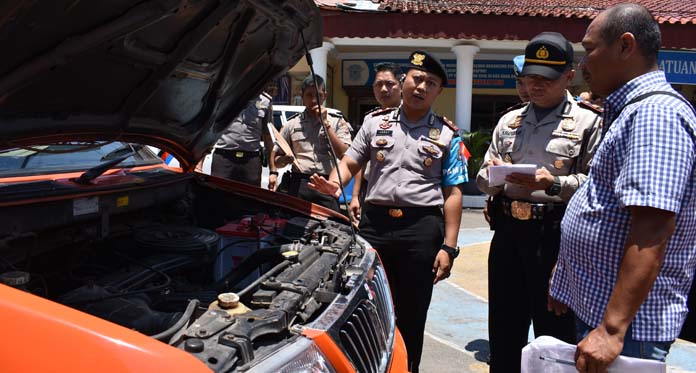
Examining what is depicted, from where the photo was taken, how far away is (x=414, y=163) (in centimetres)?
324

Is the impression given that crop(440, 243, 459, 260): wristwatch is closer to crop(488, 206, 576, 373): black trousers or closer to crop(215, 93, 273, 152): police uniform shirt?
crop(488, 206, 576, 373): black trousers

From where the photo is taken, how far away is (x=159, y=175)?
122 inches

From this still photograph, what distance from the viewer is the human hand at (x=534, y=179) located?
8.98 ft

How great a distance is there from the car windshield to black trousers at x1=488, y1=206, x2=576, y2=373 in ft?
6.80

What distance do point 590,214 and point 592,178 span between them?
0.13 meters

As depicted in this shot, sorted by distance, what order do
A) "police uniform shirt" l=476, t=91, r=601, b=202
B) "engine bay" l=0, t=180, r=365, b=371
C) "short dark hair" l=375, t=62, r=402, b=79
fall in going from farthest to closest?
"short dark hair" l=375, t=62, r=402, b=79 → "police uniform shirt" l=476, t=91, r=601, b=202 → "engine bay" l=0, t=180, r=365, b=371

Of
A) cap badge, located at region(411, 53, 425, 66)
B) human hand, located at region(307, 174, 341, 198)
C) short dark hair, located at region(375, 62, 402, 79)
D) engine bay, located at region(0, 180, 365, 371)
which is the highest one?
short dark hair, located at region(375, 62, 402, 79)

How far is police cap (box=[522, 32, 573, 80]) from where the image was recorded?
2.88 metres

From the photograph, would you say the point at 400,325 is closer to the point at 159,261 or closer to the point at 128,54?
the point at 159,261

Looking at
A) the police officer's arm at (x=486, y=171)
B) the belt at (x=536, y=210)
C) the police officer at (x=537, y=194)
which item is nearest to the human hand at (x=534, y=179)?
the police officer at (x=537, y=194)

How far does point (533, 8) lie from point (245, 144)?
876cm

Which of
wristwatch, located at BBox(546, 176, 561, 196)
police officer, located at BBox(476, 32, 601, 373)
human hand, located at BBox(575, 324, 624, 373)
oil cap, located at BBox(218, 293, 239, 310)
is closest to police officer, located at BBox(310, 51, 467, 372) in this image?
police officer, located at BBox(476, 32, 601, 373)

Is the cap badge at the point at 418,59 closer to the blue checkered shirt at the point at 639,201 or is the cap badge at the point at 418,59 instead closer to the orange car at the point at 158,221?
the orange car at the point at 158,221

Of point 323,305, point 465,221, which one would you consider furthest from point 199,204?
point 465,221
